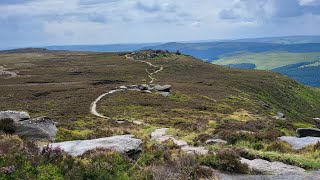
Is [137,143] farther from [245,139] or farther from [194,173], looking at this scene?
[245,139]

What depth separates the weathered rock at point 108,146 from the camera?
1645 centimetres

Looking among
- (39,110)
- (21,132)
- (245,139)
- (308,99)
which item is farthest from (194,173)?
(308,99)

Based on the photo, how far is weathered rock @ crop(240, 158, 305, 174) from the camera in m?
15.2

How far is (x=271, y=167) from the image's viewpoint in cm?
1587

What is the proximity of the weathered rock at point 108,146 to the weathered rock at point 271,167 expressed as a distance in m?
4.94

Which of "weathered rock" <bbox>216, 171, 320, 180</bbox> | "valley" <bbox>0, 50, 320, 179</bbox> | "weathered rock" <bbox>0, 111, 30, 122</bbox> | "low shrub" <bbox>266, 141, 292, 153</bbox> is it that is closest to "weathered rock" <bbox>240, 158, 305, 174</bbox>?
"valley" <bbox>0, 50, 320, 179</bbox>

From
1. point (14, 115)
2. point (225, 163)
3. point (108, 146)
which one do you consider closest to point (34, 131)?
point (14, 115)

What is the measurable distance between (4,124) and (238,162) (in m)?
15.1

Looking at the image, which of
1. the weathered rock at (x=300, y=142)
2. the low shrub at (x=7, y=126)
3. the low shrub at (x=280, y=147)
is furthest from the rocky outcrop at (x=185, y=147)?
the low shrub at (x=7, y=126)

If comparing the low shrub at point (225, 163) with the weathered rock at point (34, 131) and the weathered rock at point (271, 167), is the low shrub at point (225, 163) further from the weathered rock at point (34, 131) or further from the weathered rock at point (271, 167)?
the weathered rock at point (34, 131)

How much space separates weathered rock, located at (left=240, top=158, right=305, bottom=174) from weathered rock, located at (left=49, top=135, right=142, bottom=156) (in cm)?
494

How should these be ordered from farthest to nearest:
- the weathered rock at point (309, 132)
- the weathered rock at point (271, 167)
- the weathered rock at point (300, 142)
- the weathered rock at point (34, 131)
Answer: the weathered rock at point (309, 132) → the weathered rock at point (34, 131) → the weathered rock at point (300, 142) → the weathered rock at point (271, 167)

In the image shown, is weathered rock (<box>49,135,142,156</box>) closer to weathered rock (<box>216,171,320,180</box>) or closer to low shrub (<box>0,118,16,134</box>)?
weathered rock (<box>216,171,320,180</box>)

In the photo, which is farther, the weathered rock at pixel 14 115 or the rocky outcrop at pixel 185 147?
the weathered rock at pixel 14 115
